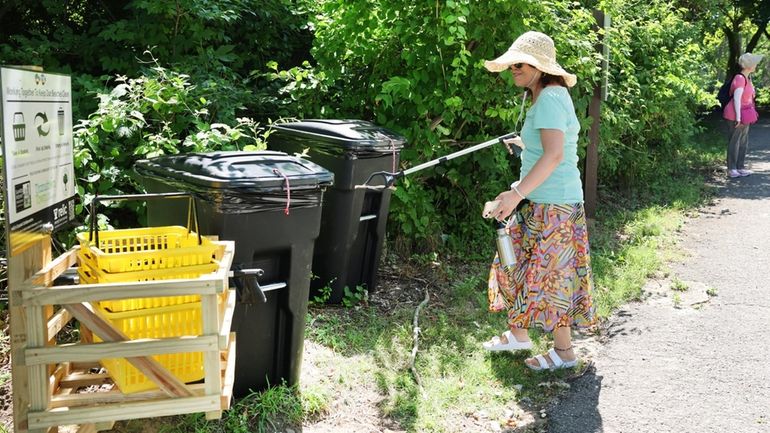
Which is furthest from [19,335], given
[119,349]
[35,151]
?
[35,151]

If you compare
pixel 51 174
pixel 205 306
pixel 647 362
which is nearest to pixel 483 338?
pixel 647 362

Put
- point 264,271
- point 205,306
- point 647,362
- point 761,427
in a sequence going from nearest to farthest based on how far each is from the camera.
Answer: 1. point 205,306
2. point 264,271
3. point 761,427
4. point 647,362

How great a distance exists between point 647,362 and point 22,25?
6.60 metres

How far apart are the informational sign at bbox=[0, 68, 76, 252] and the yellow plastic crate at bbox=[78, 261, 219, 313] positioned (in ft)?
0.79

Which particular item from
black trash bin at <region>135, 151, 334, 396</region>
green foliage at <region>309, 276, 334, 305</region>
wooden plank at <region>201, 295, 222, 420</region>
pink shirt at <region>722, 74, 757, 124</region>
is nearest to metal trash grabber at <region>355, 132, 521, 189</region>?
green foliage at <region>309, 276, 334, 305</region>

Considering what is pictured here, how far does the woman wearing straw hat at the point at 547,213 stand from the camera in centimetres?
374

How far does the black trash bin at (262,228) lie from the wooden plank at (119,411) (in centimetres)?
60

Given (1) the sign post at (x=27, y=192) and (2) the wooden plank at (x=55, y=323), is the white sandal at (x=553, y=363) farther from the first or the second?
(1) the sign post at (x=27, y=192)

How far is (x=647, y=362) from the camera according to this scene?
4.45 meters

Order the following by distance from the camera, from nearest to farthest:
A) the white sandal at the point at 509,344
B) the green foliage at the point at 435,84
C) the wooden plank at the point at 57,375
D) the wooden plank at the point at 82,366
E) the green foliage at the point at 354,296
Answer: the wooden plank at the point at 57,375, the wooden plank at the point at 82,366, the white sandal at the point at 509,344, the green foliage at the point at 354,296, the green foliage at the point at 435,84

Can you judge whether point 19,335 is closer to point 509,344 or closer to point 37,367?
point 37,367

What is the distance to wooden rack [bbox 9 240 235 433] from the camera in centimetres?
246

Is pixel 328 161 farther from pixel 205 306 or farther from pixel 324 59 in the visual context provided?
pixel 205 306

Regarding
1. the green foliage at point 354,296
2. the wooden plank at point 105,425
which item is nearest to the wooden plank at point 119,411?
the wooden plank at point 105,425
